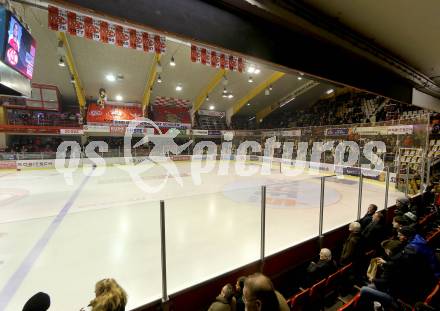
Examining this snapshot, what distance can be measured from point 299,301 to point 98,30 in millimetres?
5594

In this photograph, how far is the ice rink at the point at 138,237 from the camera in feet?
8.57

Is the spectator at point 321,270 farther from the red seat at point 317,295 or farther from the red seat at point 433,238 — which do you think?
the red seat at point 433,238

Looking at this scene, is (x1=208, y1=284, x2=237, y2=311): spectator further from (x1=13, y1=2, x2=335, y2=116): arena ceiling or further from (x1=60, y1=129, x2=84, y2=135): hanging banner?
(x1=60, y1=129, x2=84, y2=135): hanging banner

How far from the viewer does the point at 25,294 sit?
8.64 feet

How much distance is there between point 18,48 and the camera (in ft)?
9.31

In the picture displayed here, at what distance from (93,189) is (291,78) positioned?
15.4m

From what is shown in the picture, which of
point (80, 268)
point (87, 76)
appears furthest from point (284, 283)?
point (87, 76)

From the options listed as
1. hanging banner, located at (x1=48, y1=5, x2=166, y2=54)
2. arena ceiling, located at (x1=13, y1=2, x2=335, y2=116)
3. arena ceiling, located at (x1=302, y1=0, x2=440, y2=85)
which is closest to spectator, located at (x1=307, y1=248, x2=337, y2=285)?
arena ceiling, located at (x1=302, y1=0, x2=440, y2=85)

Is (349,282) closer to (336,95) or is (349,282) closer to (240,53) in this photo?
(240,53)

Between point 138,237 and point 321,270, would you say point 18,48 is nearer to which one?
point 138,237

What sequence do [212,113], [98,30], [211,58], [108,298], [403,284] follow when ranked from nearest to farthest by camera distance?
[108,298] < [403,284] < [98,30] < [211,58] < [212,113]

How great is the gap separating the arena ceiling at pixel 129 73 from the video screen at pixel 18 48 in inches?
286

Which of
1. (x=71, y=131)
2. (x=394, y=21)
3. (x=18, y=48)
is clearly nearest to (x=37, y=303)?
(x=18, y=48)

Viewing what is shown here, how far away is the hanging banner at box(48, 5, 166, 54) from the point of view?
3.82 metres
